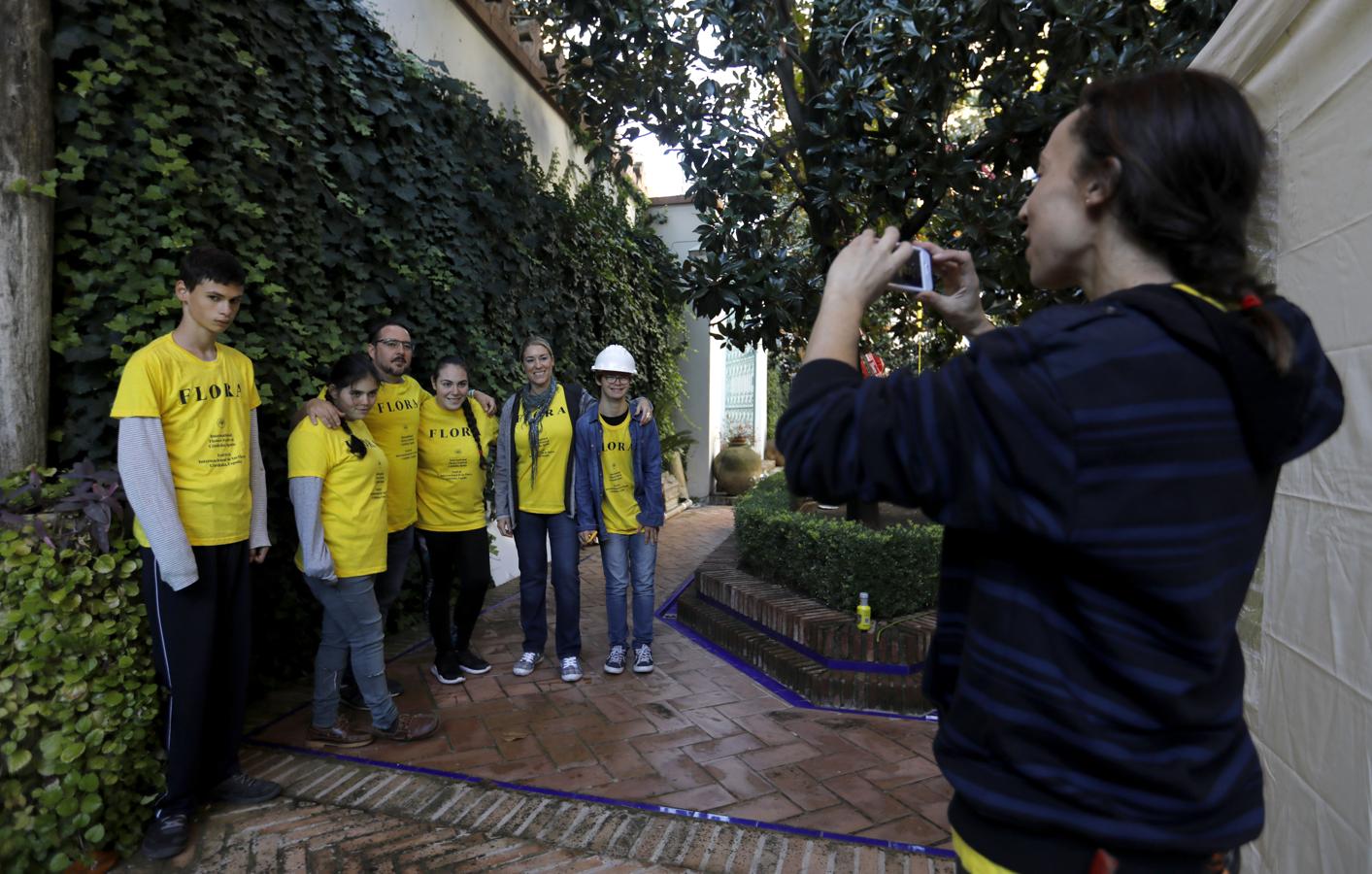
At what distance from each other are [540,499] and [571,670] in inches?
38.9

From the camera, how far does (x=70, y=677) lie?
2.65 m

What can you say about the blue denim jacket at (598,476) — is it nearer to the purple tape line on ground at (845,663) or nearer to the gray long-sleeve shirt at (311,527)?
the purple tape line on ground at (845,663)

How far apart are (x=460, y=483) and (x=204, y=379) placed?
66.0 inches

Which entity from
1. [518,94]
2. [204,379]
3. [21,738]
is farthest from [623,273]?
[21,738]

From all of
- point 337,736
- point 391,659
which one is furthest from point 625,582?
point 337,736

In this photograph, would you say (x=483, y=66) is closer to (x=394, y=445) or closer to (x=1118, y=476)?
(x=394, y=445)

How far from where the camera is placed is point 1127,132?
0.95 m

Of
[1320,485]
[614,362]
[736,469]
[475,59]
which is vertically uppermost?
[475,59]

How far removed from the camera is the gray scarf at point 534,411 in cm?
479

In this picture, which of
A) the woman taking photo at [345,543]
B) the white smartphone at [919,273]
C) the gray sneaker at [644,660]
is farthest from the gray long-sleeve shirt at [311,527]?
the white smartphone at [919,273]

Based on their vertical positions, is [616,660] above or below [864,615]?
below

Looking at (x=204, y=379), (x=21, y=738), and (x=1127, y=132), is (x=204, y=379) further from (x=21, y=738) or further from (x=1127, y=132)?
(x=1127, y=132)

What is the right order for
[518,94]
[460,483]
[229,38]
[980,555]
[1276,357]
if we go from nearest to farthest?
[1276,357]
[980,555]
[229,38]
[460,483]
[518,94]

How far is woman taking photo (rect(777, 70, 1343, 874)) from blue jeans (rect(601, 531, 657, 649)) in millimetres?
3947
